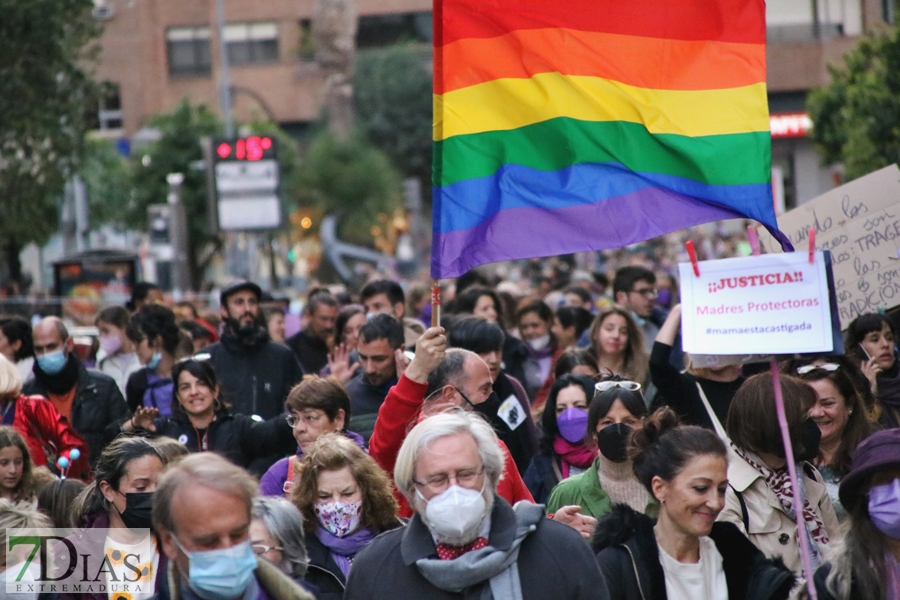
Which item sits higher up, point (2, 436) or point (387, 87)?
point (387, 87)

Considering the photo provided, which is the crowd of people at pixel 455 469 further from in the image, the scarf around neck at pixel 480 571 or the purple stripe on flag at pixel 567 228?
the purple stripe on flag at pixel 567 228

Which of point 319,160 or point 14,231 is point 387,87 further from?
point 14,231

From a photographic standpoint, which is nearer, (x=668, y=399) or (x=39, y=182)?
(x=668, y=399)

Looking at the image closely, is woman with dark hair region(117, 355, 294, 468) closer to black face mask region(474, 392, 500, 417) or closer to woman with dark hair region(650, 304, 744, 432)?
black face mask region(474, 392, 500, 417)

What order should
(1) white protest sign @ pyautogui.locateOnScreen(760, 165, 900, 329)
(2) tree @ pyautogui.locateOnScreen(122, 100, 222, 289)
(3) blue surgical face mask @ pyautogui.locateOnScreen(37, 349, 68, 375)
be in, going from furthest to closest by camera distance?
1. (2) tree @ pyautogui.locateOnScreen(122, 100, 222, 289)
2. (3) blue surgical face mask @ pyautogui.locateOnScreen(37, 349, 68, 375)
3. (1) white protest sign @ pyautogui.locateOnScreen(760, 165, 900, 329)

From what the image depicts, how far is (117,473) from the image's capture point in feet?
17.1

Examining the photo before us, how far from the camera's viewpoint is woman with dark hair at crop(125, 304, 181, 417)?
8461mm

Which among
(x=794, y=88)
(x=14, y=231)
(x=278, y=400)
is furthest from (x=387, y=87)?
(x=278, y=400)

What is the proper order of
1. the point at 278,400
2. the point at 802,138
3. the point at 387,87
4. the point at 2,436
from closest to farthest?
the point at 2,436 → the point at 278,400 → the point at 802,138 → the point at 387,87

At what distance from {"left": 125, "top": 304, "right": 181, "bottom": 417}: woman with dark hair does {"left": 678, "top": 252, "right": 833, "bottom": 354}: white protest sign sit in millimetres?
4798

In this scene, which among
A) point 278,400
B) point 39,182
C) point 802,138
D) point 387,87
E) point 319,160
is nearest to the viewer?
point 278,400

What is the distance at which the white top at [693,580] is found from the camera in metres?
4.13

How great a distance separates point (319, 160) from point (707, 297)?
44.9m

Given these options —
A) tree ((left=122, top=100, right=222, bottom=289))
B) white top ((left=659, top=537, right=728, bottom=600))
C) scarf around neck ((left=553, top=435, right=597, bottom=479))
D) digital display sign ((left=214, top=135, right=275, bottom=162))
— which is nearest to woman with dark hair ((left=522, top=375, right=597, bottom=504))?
scarf around neck ((left=553, top=435, right=597, bottom=479))
